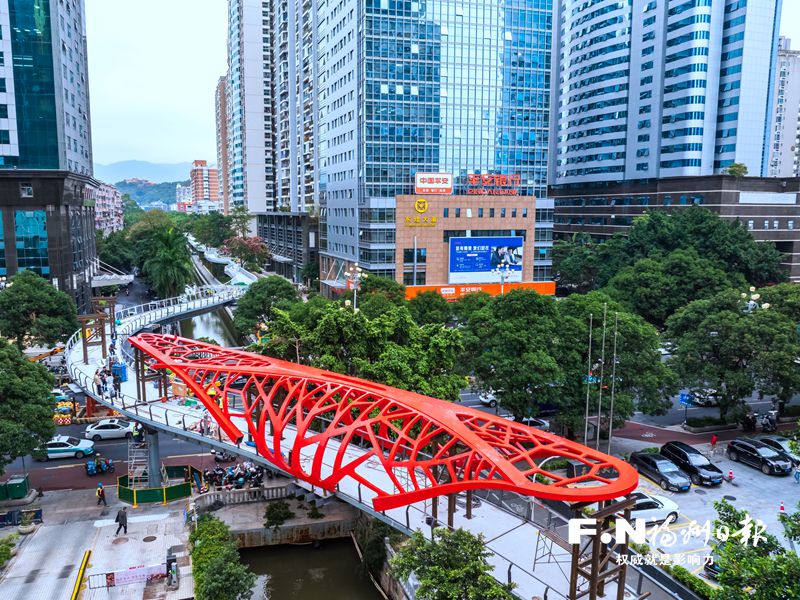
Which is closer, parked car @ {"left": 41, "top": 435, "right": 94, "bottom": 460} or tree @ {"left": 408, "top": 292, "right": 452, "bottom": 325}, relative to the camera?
parked car @ {"left": 41, "top": 435, "right": 94, "bottom": 460}

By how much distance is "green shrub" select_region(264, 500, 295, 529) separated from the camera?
945 inches

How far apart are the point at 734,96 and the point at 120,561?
268 feet

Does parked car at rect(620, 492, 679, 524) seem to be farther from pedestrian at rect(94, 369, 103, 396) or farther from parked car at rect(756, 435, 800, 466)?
pedestrian at rect(94, 369, 103, 396)

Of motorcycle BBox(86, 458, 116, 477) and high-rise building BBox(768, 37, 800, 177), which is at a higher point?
high-rise building BBox(768, 37, 800, 177)

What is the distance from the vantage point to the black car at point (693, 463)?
26.5 metres

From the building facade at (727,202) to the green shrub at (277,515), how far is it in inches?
2166

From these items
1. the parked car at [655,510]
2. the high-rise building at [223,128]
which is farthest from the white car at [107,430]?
the high-rise building at [223,128]

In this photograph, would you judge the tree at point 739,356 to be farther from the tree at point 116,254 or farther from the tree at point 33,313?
the tree at point 116,254

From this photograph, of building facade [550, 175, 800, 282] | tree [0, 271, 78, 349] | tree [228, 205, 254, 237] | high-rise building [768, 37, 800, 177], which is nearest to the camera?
tree [0, 271, 78, 349]

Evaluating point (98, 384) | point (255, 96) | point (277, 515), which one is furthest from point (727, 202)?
point (255, 96)

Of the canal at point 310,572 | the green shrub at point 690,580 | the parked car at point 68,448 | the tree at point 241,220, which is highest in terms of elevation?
the tree at point 241,220

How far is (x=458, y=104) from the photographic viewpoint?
61750mm

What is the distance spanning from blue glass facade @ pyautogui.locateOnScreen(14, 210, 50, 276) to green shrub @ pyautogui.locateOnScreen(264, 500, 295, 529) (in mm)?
38763

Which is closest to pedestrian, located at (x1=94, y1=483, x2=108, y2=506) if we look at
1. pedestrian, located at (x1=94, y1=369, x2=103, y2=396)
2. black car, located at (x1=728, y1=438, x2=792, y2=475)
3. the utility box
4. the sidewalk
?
the sidewalk
